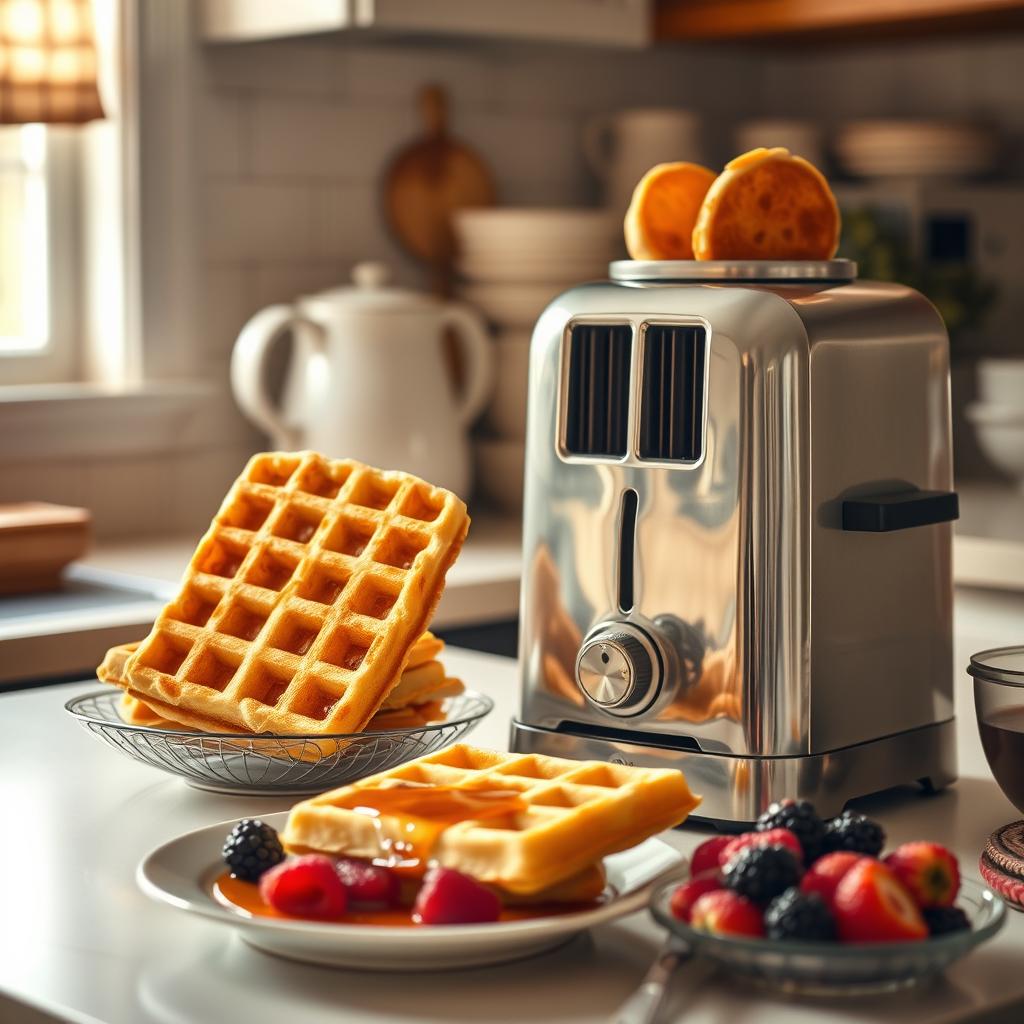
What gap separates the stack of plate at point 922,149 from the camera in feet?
9.18

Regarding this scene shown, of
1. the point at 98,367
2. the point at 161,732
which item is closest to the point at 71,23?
the point at 98,367

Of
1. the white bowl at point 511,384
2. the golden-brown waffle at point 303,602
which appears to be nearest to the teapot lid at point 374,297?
the white bowl at point 511,384

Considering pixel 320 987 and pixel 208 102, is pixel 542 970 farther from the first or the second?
pixel 208 102

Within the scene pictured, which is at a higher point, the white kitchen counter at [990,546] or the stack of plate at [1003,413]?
the stack of plate at [1003,413]

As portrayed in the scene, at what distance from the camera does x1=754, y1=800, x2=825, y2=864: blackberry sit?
0.83 m

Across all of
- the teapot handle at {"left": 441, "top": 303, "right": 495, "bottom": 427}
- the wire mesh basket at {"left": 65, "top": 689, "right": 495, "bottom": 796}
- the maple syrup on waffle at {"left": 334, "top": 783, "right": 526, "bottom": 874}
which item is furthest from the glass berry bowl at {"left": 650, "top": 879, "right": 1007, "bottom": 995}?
the teapot handle at {"left": 441, "top": 303, "right": 495, "bottom": 427}

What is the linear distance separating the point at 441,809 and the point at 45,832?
322 mm

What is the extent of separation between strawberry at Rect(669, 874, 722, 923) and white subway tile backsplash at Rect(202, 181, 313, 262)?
78.6 inches

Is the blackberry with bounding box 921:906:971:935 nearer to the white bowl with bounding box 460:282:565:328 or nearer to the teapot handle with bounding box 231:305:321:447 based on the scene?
the teapot handle with bounding box 231:305:321:447

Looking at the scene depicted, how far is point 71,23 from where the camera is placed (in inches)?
96.4

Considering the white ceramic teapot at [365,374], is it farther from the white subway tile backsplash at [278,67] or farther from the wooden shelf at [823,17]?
the wooden shelf at [823,17]

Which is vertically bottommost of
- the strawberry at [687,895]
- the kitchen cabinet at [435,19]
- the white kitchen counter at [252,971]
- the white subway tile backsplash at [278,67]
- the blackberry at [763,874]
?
the white kitchen counter at [252,971]

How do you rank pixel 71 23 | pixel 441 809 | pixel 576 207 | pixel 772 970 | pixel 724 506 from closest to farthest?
pixel 772 970 < pixel 441 809 < pixel 724 506 < pixel 71 23 < pixel 576 207

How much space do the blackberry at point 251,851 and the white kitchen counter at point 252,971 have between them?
0.03 metres
